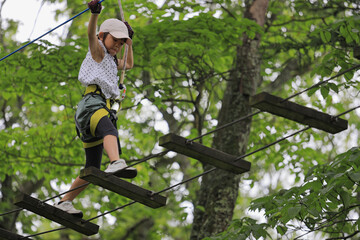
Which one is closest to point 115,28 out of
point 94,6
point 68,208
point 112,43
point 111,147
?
point 112,43

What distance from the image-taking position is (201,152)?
170 inches

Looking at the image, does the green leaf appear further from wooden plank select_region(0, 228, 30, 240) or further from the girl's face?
wooden plank select_region(0, 228, 30, 240)

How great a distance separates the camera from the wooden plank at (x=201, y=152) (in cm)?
420

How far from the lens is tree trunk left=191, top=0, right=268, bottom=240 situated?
7.37 metres

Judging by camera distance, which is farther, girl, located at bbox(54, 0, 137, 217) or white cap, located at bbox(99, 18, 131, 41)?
white cap, located at bbox(99, 18, 131, 41)

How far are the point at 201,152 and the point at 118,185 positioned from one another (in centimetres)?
65

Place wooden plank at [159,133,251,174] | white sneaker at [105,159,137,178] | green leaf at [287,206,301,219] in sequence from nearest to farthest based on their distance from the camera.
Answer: wooden plank at [159,133,251,174] < white sneaker at [105,159,137,178] < green leaf at [287,206,301,219]

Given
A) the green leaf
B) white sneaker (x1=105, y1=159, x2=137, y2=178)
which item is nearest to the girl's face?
white sneaker (x1=105, y1=159, x2=137, y2=178)

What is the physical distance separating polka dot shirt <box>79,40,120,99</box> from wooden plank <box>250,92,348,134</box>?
4.63 ft

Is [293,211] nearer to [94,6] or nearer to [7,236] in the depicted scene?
[94,6]

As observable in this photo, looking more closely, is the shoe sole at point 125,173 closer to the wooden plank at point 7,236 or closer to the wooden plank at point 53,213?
the wooden plank at point 53,213

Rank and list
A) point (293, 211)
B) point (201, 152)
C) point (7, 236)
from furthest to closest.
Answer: point (7, 236)
point (293, 211)
point (201, 152)

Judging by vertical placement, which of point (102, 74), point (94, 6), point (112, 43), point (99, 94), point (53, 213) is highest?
point (112, 43)

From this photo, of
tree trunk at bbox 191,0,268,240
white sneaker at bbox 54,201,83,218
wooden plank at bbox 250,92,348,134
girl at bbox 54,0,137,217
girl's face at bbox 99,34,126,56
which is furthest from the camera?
tree trunk at bbox 191,0,268,240
